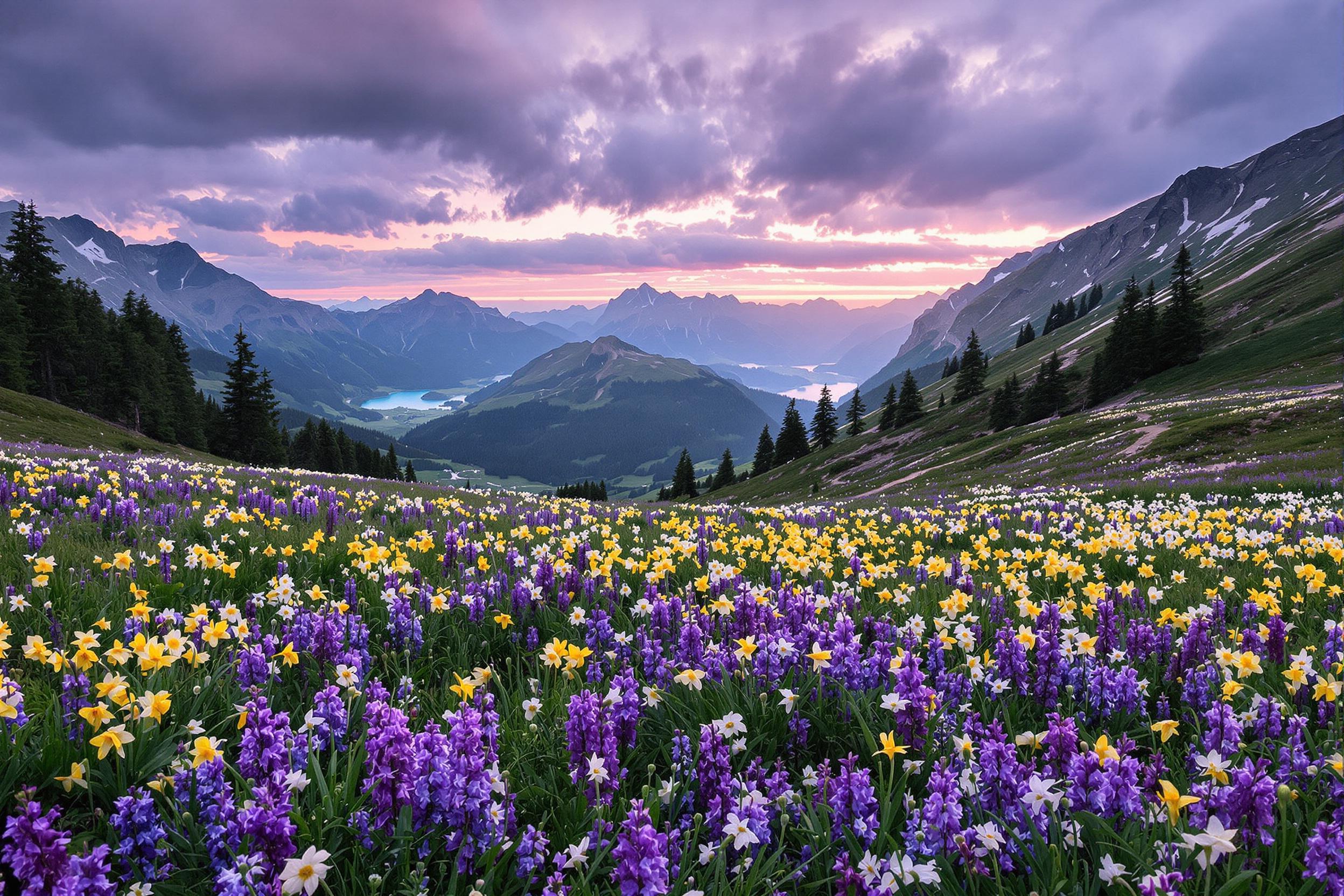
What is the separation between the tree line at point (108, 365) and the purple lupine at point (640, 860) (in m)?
82.9

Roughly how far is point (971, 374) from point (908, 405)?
46.9 ft

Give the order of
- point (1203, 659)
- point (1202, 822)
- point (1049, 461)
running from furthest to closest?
point (1049, 461) < point (1203, 659) < point (1202, 822)

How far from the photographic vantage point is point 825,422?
11206 centimetres

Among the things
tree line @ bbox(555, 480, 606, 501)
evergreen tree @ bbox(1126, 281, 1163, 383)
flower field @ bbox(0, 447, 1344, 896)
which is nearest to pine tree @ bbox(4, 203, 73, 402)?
tree line @ bbox(555, 480, 606, 501)

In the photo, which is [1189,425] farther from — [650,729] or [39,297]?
[39,297]

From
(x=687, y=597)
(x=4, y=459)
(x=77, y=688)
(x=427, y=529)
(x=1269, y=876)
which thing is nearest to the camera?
(x=1269, y=876)

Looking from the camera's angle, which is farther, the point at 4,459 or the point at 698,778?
the point at 4,459

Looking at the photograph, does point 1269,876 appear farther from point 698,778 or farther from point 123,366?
point 123,366

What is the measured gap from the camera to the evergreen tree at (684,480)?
106m

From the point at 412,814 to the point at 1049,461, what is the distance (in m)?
52.2

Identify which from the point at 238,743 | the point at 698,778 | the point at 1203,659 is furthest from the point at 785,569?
the point at 238,743

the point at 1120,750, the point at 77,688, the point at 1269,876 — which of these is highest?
the point at 77,688

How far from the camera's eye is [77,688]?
271 centimetres

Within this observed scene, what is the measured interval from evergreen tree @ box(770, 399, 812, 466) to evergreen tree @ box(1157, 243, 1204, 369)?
5402 cm
